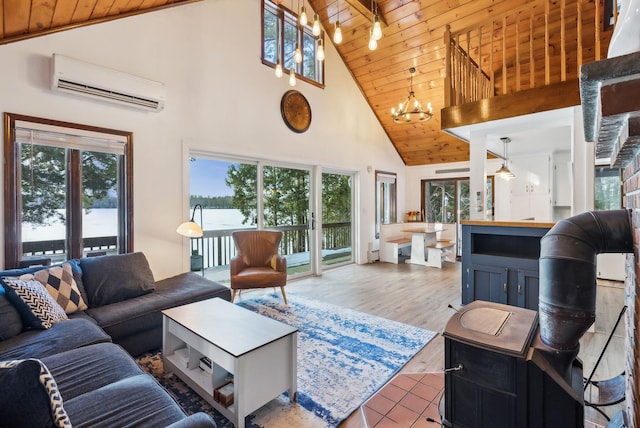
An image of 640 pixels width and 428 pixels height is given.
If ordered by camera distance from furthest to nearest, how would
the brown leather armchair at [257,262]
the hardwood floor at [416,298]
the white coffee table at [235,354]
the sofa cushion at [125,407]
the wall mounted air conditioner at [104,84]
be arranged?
1. the brown leather armchair at [257,262]
2. the wall mounted air conditioner at [104,84]
3. the hardwood floor at [416,298]
4. the white coffee table at [235,354]
5. the sofa cushion at [125,407]

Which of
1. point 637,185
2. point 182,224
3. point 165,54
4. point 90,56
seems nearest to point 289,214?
point 182,224

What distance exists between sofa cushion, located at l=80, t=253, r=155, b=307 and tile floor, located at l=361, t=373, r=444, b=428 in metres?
2.21

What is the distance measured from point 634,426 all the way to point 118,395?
2012 millimetres

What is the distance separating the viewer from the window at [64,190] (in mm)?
2648

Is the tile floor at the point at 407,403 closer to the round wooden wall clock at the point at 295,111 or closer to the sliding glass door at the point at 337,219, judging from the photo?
the sliding glass door at the point at 337,219

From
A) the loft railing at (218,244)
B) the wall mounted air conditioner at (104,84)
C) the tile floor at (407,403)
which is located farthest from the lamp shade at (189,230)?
the tile floor at (407,403)

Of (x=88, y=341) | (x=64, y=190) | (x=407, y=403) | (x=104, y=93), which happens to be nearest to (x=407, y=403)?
(x=407, y=403)

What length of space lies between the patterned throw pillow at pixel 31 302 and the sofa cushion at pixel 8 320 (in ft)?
0.09

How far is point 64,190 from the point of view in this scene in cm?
296

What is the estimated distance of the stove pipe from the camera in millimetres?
1241

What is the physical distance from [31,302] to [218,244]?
2.36m

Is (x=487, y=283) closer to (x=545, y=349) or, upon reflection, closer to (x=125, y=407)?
(x=545, y=349)

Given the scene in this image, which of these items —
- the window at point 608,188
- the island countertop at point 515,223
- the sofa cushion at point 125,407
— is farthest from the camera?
the window at point 608,188

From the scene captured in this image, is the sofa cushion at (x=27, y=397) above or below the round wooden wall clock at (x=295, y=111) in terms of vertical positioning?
below
